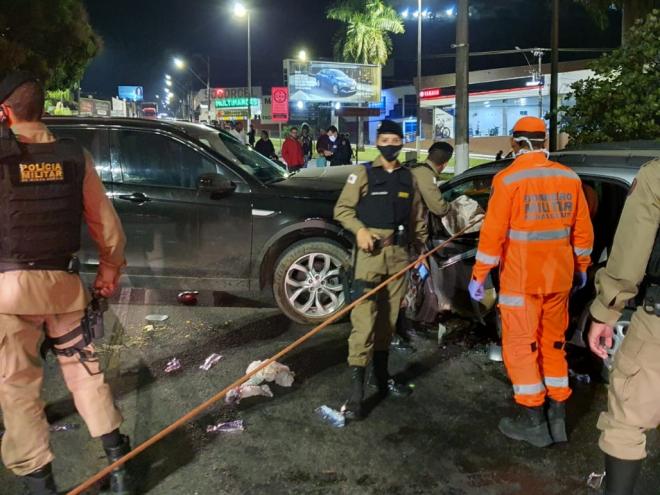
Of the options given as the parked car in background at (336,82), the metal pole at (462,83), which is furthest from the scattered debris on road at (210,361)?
the parked car in background at (336,82)

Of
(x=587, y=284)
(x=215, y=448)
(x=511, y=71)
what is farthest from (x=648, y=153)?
(x=511, y=71)

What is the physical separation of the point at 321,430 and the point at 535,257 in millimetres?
1617

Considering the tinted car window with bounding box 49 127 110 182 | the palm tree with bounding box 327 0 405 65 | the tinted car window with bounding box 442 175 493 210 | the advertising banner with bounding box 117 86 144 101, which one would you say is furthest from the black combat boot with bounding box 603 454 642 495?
the advertising banner with bounding box 117 86 144 101

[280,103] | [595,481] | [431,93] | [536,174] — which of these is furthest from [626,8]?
[431,93]

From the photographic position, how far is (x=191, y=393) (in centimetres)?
420

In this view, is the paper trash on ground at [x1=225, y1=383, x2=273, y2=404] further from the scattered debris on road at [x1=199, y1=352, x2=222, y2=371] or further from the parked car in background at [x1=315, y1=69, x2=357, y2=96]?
the parked car in background at [x1=315, y1=69, x2=357, y2=96]

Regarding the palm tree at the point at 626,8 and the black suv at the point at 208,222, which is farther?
the palm tree at the point at 626,8

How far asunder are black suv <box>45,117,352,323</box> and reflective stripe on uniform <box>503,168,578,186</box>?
2244mm

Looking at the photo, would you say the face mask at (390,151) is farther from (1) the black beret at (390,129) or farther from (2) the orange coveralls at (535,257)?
(2) the orange coveralls at (535,257)

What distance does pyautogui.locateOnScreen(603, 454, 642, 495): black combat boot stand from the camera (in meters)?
2.41

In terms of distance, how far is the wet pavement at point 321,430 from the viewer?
10.3 ft

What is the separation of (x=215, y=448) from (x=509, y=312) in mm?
1845

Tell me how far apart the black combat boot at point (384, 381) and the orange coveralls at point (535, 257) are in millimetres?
864

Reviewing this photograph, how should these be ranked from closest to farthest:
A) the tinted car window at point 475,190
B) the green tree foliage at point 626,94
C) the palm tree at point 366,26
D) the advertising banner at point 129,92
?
the tinted car window at point 475,190 → the green tree foliage at point 626,94 → the palm tree at point 366,26 → the advertising banner at point 129,92
